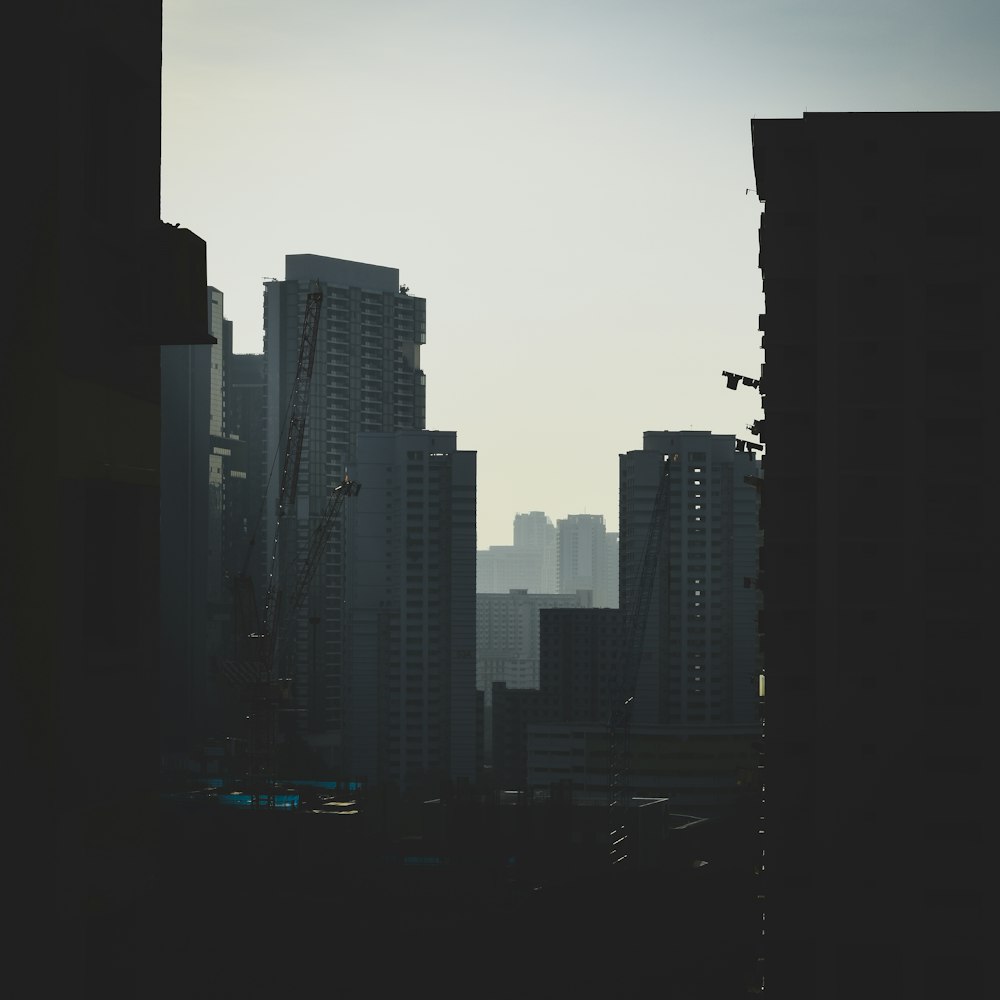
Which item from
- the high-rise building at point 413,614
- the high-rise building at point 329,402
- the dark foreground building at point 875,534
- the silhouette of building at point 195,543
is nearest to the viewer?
the dark foreground building at point 875,534

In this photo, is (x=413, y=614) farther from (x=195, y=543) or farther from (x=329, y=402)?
(x=329, y=402)

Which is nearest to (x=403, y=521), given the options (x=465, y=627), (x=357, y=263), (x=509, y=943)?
(x=465, y=627)

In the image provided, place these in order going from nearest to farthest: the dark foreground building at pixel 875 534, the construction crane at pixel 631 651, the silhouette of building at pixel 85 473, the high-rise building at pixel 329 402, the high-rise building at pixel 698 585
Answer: the silhouette of building at pixel 85 473 < the dark foreground building at pixel 875 534 < the construction crane at pixel 631 651 < the high-rise building at pixel 698 585 < the high-rise building at pixel 329 402

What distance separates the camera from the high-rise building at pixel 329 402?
138625mm

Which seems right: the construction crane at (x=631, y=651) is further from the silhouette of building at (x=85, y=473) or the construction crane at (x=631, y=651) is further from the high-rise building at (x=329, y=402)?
the silhouette of building at (x=85, y=473)

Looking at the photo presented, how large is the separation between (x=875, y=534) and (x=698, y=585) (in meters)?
101

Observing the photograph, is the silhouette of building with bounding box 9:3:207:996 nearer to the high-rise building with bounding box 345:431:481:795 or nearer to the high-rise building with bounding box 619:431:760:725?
the high-rise building with bounding box 345:431:481:795

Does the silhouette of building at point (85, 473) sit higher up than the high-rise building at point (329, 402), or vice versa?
the high-rise building at point (329, 402)

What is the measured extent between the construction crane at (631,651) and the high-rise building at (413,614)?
538 inches

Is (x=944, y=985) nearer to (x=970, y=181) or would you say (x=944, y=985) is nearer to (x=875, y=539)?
(x=875, y=539)

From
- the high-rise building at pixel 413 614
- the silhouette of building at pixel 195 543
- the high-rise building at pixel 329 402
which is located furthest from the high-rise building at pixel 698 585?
the silhouette of building at pixel 195 543

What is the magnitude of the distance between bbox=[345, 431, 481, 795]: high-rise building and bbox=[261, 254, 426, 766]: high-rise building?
5.51m

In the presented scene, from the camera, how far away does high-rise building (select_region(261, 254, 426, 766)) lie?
13862cm

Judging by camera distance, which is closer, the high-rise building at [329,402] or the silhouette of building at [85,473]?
the silhouette of building at [85,473]
